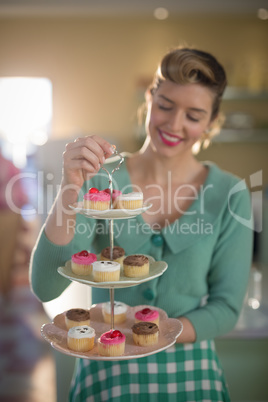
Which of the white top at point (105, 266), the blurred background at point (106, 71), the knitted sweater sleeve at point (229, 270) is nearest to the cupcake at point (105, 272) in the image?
the white top at point (105, 266)

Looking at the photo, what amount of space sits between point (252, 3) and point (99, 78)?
1.79 metres

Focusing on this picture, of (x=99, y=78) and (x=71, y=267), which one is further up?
(x=99, y=78)

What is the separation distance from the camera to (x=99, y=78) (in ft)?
16.7

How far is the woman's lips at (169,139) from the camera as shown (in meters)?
1.14

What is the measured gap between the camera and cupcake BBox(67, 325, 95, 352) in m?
0.85

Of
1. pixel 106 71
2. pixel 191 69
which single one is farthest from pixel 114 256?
pixel 106 71

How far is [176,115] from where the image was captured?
111 centimetres

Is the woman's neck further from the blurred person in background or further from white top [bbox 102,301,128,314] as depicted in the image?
the blurred person in background

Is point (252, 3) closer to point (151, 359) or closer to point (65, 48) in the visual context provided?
point (65, 48)

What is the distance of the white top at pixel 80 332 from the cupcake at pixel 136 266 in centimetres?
13

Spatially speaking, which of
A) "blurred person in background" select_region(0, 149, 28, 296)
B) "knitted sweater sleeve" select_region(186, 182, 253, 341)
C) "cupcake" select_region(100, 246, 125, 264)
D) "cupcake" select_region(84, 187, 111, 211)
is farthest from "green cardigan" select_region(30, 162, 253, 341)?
"blurred person in background" select_region(0, 149, 28, 296)

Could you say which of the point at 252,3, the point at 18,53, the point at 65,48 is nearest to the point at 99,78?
the point at 65,48

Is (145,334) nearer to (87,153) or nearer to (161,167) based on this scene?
(87,153)

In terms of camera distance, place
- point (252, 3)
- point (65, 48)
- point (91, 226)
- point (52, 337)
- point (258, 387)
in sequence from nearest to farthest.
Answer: point (52, 337), point (91, 226), point (258, 387), point (252, 3), point (65, 48)
